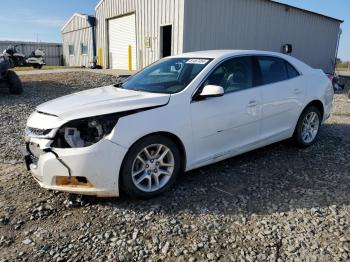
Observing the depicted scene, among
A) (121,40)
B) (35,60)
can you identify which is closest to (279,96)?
(121,40)

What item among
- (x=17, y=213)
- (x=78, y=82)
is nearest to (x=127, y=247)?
(x=17, y=213)

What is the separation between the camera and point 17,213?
321 cm

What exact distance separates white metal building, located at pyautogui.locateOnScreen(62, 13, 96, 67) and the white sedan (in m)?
18.4

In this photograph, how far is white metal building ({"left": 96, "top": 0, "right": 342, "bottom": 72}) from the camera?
13.1 m

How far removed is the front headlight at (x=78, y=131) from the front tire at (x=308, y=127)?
3145 mm

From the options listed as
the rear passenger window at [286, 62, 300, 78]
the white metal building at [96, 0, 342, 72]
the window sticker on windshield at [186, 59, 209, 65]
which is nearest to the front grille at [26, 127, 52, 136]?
the window sticker on windshield at [186, 59, 209, 65]

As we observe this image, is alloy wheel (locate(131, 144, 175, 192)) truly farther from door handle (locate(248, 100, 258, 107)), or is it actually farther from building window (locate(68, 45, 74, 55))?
building window (locate(68, 45, 74, 55))

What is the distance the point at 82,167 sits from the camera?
3035mm

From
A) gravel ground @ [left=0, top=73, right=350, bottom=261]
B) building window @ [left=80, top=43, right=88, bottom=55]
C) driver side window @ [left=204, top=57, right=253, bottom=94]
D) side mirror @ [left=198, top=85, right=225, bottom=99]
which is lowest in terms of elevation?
gravel ground @ [left=0, top=73, right=350, bottom=261]

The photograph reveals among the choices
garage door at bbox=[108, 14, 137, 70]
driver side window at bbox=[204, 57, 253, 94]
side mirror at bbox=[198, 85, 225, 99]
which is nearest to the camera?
side mirror at bbox=[198, 85, 225, 99]

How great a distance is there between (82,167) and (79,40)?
74.9ft

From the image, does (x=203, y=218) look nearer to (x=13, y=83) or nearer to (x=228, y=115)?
(x=228, y=115)

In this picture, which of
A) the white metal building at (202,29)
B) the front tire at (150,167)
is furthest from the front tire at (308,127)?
the white metal building at (202,29)

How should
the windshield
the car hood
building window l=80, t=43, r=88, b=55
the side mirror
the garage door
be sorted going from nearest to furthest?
the car hood, the side mirror, the windshield, the garage door, building window l=80, t=43, r=88, b=55
